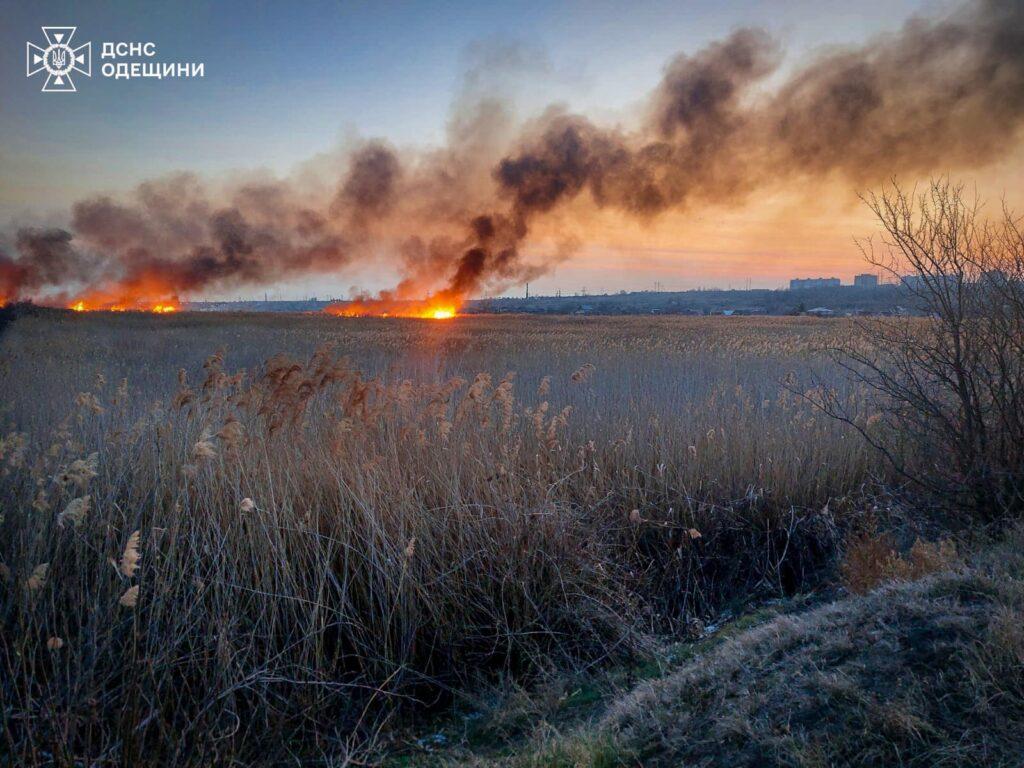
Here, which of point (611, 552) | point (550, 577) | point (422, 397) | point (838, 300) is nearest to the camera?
point (550, 577)

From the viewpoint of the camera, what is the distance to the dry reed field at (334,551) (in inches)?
126

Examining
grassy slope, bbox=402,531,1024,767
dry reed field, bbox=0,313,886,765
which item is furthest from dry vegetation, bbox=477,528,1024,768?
dry reed field, bbox=0,313,886,765

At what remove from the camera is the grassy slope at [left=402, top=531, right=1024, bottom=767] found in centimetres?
242

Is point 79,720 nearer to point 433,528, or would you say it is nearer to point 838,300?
point 433,528

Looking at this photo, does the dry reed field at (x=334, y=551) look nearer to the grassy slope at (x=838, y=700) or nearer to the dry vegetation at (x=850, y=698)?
the grassy slope at (x=838, y=700)

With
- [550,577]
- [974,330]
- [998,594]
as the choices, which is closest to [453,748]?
[550,577]

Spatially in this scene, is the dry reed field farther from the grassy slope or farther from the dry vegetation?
the dry vegetation

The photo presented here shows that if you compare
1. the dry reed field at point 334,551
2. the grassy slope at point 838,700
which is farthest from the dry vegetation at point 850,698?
the dry reed field at point 334,551

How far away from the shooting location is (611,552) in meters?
5.32

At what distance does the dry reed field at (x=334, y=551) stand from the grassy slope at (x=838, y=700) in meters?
0.75

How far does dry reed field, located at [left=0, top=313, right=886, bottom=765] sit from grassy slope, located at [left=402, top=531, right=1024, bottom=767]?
29.5 inches

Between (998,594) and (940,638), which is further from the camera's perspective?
(998,594)

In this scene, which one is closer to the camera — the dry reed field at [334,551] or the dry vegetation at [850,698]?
the dry vegetation at [850,698]

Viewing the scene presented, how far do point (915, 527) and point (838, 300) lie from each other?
322 ft
